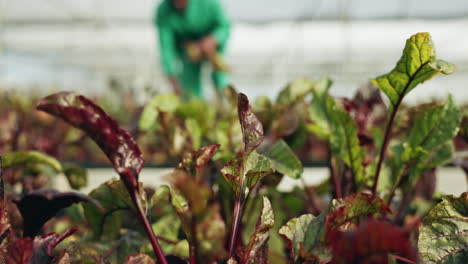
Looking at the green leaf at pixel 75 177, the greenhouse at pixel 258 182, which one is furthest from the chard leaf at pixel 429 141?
the green leaf at pixel 75 177

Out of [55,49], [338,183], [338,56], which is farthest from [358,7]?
[338,183]

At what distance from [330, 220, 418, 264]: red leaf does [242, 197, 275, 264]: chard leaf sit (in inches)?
4.3

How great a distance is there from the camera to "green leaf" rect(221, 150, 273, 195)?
36cm

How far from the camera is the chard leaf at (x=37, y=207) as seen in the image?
42cm

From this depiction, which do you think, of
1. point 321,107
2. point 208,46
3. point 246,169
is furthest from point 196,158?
point 208,46

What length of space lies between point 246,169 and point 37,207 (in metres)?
0.23

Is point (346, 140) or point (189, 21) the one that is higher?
point (189, 21)

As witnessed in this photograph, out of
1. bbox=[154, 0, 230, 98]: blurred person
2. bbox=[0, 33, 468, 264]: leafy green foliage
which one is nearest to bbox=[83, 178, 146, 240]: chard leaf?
bbox=[0, 33, 468, 264]: leafy green foliage

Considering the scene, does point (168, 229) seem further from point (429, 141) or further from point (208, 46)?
point (208, 46)

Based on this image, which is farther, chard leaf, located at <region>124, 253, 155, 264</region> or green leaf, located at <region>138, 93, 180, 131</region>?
green leaf, located at <region>138, 93, 180, 131</region>

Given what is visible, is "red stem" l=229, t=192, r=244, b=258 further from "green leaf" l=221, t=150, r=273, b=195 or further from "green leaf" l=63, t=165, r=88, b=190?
"green leaf" l=63, t=165, r=88, b=190

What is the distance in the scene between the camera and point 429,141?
539 millimetres

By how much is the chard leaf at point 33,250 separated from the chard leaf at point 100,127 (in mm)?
76

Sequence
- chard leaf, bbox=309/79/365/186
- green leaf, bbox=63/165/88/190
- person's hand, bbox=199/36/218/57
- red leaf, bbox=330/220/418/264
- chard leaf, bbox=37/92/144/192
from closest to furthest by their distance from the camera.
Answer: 1. red leaf, bbox=330/220/418/264
2. chard leaf, bbox=37/92/144/192
3. chard leaf, bbox=309/79/365/186
4. green leaf, bbox=63/165/88/190
5. person's hand, bbox=199/36/218/57
